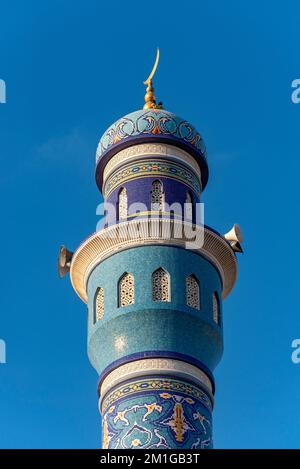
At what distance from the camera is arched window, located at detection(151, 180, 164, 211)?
55.3ft

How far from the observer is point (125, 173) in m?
17.4

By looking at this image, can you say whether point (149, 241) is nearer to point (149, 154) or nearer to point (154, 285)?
point (154, 285)

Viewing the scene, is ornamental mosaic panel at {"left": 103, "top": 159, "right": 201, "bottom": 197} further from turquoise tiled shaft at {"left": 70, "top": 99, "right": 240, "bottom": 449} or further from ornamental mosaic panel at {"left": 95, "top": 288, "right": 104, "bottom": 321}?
ornamental mosaic panel at {"left": 95, "top": 288, "right": 104, "bottom": 321}

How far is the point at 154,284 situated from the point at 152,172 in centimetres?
158

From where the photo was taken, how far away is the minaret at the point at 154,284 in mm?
15391

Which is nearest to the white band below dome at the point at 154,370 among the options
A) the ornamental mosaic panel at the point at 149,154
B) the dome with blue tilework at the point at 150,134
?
the ornamental mosaic panel at the point at 149,154

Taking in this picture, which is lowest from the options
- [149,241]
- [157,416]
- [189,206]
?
[157,416]

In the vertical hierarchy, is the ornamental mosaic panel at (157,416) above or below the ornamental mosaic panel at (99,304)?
below

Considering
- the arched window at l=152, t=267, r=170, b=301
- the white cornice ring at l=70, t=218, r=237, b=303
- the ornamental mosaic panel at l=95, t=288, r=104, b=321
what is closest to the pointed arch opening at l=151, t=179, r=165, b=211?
the white cornice ring at l=70, t=218, r=237, b=303

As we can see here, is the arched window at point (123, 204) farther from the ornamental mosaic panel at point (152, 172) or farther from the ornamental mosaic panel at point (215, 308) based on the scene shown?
the ornamental mosaic panel at point (215, 308)

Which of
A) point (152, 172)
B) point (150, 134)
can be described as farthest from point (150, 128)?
point (152, 172)

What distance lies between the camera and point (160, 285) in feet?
53.1

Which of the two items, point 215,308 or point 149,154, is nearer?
point 215,308

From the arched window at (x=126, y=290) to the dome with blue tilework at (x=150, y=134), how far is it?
1.86 m
